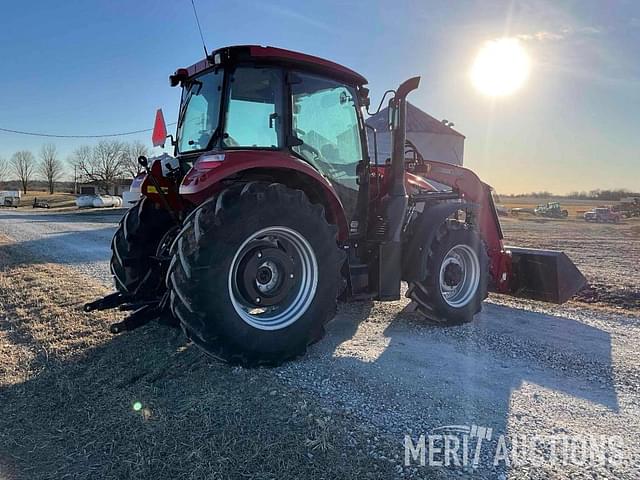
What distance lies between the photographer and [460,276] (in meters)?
5.41

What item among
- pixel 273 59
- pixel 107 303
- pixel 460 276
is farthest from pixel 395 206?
pixel 107 303

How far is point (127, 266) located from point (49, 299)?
89.5 inches

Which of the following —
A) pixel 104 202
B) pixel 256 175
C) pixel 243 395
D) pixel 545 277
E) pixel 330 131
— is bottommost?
pixel 104 202

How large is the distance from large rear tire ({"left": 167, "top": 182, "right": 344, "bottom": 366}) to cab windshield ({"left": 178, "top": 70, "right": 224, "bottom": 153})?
0.95 meters

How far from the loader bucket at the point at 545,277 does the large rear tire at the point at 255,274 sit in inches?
131

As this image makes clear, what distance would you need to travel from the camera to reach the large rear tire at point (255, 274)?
3.42 metres

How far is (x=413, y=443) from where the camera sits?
108 inches

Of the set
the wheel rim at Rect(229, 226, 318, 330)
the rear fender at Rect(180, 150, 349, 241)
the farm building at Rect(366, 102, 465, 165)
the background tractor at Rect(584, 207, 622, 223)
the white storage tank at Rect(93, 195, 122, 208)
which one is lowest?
the background tractor at Rect(584, 207, 622, 223)

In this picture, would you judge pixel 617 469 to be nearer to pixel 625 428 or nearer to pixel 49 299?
pixel 625 428

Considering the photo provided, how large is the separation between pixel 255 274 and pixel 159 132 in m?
2.41

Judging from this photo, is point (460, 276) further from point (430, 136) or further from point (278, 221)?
point (430, 136)

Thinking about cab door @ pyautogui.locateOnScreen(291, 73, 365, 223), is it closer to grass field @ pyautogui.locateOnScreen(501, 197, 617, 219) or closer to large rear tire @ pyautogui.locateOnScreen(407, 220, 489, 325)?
large rear tire @ pyautogui.locateOnScreen(407, 220, 489, 325)

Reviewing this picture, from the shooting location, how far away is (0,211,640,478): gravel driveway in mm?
2822

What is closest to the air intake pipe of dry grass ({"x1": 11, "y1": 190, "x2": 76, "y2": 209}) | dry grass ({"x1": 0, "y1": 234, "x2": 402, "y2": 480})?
dry grass ({"x1": 0, "y1": 234, "x2": 402, "y2": 480})
